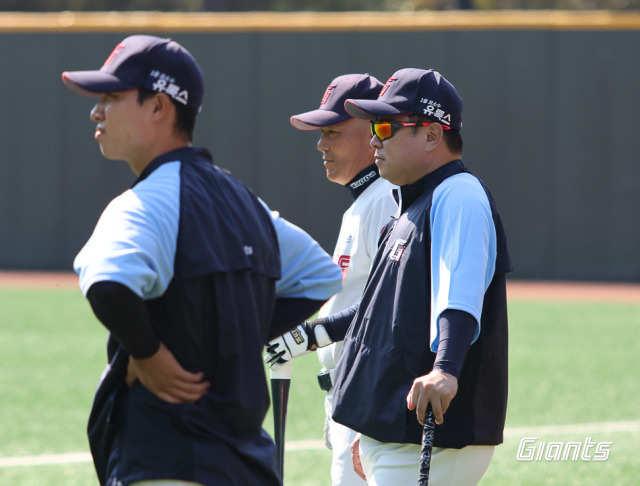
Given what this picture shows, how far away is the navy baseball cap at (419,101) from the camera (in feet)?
11.9

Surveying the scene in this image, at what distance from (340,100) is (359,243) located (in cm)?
79

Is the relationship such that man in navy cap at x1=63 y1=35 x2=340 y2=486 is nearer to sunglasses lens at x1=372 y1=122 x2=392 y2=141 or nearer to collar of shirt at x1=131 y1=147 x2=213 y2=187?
collar of shirt at x1=131 y1=147 x2=213 y2=187

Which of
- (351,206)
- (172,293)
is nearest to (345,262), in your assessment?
(351,206)

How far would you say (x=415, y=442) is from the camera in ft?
11.1

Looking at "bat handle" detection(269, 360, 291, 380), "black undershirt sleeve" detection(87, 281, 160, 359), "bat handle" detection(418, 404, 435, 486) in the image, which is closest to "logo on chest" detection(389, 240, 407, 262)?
"bat handle" detection(418, 404, 435, 486)

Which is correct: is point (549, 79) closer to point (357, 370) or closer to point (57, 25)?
point (57, 25)

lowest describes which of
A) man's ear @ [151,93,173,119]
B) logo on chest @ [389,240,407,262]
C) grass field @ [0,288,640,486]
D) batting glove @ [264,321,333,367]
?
grass field @ [0,288,640,486]

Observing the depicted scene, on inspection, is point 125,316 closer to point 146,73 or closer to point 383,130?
point 146,73

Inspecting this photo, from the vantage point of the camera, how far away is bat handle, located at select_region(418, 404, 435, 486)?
3148mm

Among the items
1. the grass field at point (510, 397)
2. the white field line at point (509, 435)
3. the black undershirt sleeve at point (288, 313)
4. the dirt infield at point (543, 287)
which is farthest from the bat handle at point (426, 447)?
the dirt infield at point (543, 287)

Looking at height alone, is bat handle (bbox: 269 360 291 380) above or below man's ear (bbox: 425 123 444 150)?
below

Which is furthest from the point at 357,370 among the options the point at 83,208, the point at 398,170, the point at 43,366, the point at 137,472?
the point at 83,208

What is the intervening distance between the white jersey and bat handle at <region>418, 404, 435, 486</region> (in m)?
1.37

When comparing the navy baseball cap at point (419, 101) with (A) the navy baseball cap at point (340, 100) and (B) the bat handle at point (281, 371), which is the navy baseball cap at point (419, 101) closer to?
(A) the navy baseball cap at point (340, 100)
